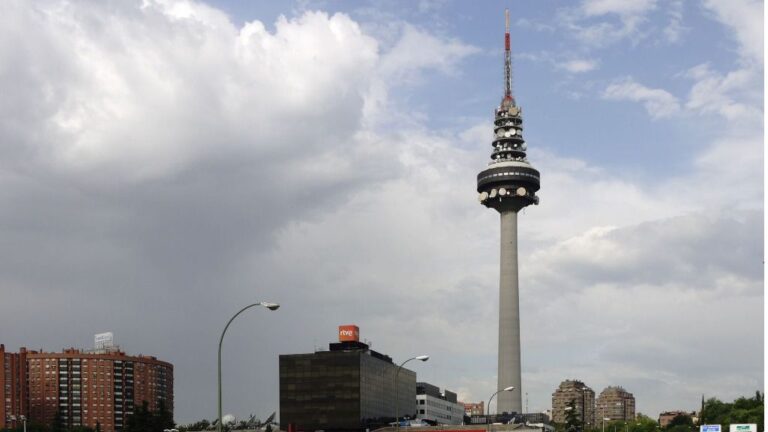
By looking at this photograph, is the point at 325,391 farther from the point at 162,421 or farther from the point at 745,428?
the point at 745,428

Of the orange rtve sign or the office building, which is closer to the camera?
the office building

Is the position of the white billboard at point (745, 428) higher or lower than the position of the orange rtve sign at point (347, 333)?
lower

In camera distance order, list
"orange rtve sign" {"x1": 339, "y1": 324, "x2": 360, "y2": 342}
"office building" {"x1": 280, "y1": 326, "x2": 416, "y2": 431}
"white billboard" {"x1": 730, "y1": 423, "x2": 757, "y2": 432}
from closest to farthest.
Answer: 1. "white billboard" {"x1": 730, "y1": 423, "x2": 757, "y2": 432}
2. "office building" {"x1": 280, "y1": 326, "x2": 416, "y2": 431}
3. "orange rtve sign" {"x1": 339, "y1": 324, "x2": 360, "y2": 342}

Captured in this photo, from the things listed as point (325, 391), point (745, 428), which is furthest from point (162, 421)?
point (745, 428)

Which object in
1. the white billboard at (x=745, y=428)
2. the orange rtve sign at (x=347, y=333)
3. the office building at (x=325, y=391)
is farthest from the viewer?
the orange rtve sign at (x=347, y=333)

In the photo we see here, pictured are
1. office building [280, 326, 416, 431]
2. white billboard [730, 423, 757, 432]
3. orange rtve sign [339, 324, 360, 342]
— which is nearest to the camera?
white billboard [730, 423, 757, 432]

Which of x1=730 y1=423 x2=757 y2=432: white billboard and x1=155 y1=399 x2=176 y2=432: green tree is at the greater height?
x1=730 y1=423 x2=757 y2=432: white billboard

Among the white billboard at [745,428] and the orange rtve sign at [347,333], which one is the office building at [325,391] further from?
the white billboard at [745,428]

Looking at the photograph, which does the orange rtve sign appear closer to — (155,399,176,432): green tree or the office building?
the office building

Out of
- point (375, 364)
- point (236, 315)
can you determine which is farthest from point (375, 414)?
point (236, 315)

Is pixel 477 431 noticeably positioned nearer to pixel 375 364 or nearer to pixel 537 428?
pixel 537 428

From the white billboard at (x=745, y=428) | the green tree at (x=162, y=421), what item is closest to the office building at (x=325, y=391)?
the green tree at (x=162, y=421)

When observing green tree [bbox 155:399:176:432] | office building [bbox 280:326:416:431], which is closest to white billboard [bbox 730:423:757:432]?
office building [bbox 280:326:416:431]

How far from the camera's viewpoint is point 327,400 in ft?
621
